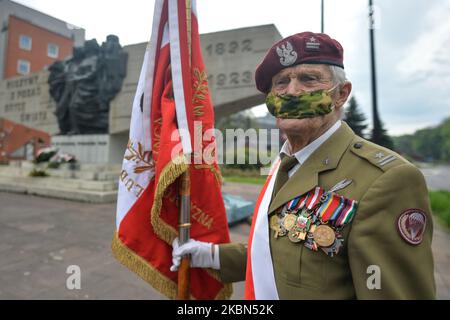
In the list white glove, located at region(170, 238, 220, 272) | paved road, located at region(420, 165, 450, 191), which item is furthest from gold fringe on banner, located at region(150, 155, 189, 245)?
paved road, located at region(420, 165, 450, 191)

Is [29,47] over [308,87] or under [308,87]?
over

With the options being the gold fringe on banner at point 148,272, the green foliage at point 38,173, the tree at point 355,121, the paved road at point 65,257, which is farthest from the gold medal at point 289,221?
the green foliage at point 38,173

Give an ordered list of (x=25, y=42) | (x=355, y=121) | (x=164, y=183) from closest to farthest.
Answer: (x=164, y=183), (x=355, y=121), (x=25, y=42)

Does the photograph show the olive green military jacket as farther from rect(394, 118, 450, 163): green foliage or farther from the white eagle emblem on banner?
rect(394, 118, 450, 163): green foliage

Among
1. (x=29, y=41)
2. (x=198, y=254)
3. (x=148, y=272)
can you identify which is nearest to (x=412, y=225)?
(x=198, y=254)

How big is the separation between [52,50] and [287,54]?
33.2 metres

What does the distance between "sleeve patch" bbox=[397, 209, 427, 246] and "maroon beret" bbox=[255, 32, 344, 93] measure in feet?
2.20

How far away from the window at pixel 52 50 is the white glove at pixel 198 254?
32.6 meters

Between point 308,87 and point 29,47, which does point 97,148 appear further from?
point 29,47

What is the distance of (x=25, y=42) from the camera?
25250 millimetres

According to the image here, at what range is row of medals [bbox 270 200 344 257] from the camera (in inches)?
37.5

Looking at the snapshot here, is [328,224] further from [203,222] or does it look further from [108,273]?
[108,273]

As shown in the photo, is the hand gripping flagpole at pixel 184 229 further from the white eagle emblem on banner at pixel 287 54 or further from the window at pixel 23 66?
the window at pixel 23 66

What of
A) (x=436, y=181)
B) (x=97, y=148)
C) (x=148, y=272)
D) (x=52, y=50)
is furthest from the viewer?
(x=52, y=50)
